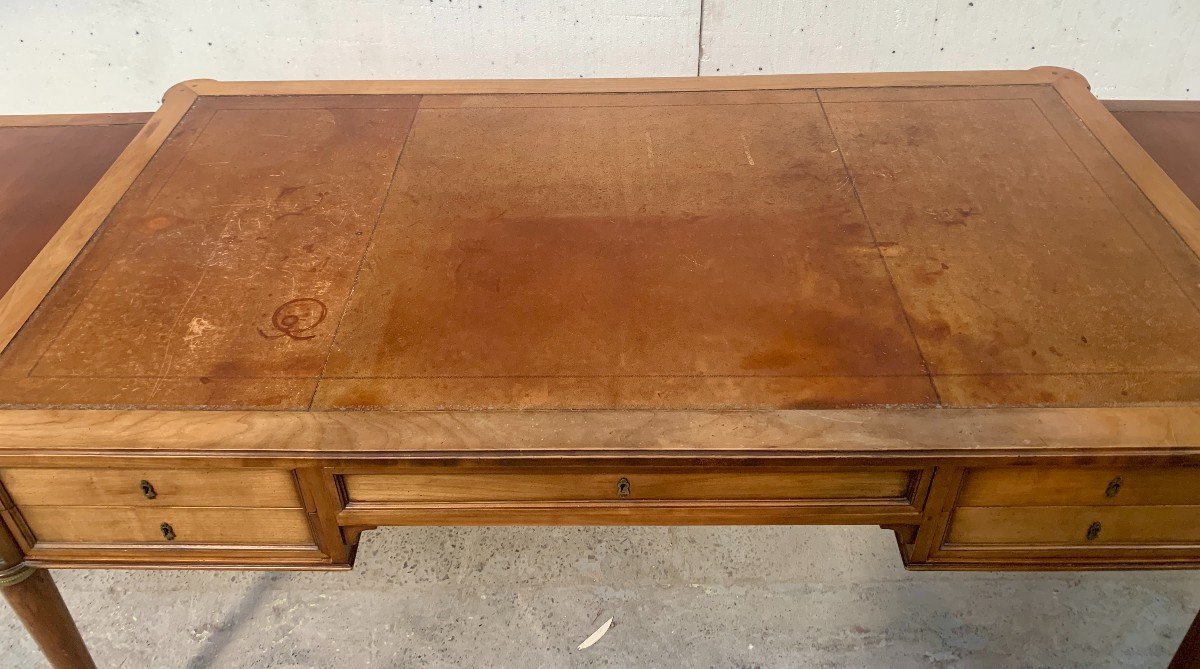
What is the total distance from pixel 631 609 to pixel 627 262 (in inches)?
39.2

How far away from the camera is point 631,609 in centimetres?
224

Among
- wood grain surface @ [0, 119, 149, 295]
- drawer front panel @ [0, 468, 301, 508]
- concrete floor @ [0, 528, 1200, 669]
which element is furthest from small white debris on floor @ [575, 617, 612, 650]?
wood grain surface @ [0, 119, 149, 295]

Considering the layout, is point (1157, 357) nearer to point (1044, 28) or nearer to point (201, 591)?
point (1044, 28)

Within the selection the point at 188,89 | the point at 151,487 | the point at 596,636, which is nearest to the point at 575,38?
the point at 188,89

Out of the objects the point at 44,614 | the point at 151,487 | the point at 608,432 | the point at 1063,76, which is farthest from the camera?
the point at 1063,76

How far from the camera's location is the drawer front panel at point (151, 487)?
142 cm

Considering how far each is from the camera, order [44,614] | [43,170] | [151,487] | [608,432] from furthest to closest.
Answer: [43,170] → [44,614] → [151,487] → [608,432]

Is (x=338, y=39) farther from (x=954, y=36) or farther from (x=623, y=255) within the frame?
(x=954, y=36)

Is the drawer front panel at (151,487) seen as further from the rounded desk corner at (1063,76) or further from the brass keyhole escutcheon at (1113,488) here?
the rounded desk corner at (1063,76)

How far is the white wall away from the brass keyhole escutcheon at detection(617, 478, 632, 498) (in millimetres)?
1744

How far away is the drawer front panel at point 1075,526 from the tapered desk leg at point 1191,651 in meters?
0.24

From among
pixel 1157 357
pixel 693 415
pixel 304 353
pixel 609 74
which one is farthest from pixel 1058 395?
pixel 609 74

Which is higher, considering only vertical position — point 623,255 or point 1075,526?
point 623,255

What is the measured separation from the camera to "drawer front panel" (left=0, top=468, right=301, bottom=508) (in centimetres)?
142
